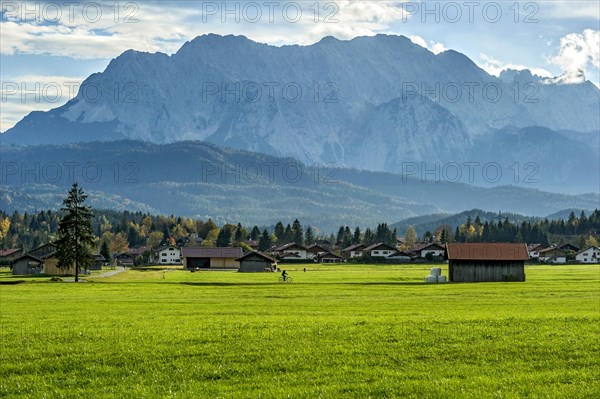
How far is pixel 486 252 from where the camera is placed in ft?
333

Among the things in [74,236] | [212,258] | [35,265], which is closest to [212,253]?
[212,258]

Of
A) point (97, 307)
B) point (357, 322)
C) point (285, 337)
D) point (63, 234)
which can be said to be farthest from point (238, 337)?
point (63, 234)

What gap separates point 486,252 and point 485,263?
1.37 metres

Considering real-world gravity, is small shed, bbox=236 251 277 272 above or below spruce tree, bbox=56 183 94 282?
below

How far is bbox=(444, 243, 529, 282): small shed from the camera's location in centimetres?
10000

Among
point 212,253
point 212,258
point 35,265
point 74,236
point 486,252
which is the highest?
point 74,236

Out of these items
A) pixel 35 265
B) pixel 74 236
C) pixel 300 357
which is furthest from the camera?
pixel 35 265

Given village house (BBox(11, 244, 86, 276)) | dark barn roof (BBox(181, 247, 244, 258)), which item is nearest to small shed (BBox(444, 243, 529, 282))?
village house (BBox(11, 244, 86, 276))

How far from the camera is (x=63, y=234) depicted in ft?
359

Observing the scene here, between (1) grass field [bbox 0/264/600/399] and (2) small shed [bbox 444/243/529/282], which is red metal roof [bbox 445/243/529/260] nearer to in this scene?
(2) small shed [bbox 444/243/529/282]

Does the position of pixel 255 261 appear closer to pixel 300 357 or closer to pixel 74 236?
pixel 74 236

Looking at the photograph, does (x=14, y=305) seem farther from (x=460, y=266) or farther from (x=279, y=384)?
(x=460, y=266)

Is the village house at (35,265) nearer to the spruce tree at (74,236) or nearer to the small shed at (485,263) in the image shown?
the spruce tree at (74,236)

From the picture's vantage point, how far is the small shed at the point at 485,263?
10000 cm
